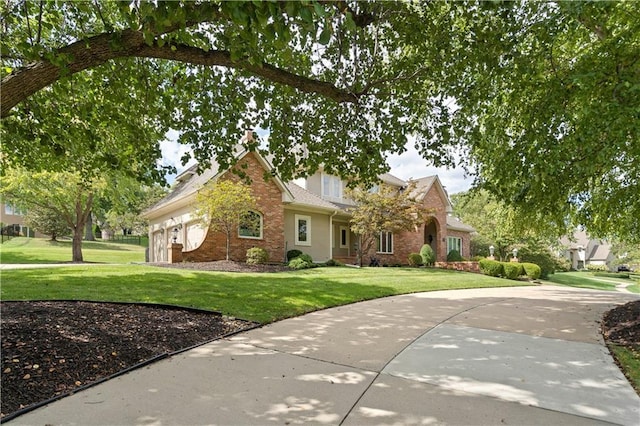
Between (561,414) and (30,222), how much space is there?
39268 mm

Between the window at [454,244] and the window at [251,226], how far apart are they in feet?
53.7

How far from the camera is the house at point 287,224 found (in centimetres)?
1720

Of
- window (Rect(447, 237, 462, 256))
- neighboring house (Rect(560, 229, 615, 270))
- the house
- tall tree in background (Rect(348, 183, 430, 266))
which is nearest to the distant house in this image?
the house

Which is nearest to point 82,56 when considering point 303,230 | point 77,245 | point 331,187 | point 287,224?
point 287,224

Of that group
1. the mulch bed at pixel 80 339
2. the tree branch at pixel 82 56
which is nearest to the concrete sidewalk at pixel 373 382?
the mulch bed at pixel 80 339

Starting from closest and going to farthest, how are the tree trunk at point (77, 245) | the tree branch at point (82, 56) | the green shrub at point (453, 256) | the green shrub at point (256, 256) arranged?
1. the tree branch at point (82, 56)
2. the green shrub at point (256, 256)
3. the tree trunk at point (77, 245)
4. the green shrub at point (453, 256)

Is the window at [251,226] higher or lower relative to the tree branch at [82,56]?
lower

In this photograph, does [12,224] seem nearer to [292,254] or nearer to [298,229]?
[298,229]

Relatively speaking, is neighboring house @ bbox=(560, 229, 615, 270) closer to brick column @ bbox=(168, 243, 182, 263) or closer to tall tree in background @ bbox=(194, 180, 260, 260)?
tall tree in background @ bbox=(194, 180, 260, 260)

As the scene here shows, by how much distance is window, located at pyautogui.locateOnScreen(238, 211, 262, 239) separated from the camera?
16483 millimetres

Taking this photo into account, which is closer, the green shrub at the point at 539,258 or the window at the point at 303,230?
the window at the point at 303,230

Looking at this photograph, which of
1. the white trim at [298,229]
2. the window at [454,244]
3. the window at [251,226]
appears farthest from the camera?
the window at [454,244]

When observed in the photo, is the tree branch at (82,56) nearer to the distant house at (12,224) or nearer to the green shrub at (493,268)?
the green shrub at (493,268)

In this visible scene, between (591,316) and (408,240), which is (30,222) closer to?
(408,240)
